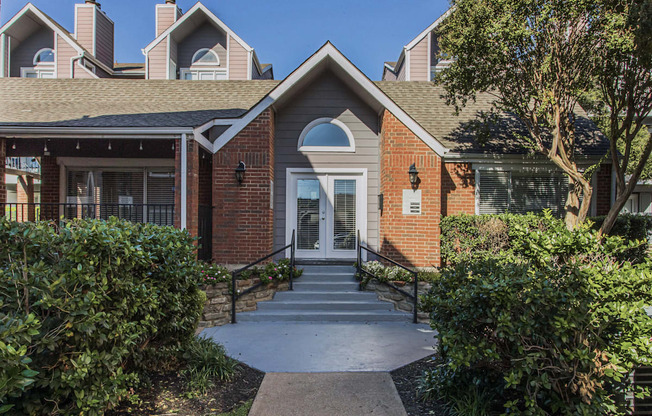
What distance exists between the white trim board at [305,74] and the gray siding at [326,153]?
79 centimetres

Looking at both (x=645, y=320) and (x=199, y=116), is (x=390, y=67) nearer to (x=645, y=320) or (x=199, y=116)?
(x=199, y=116)

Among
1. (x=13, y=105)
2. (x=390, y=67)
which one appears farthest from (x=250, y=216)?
(x=390, y=67)

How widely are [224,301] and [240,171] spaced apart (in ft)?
9.35

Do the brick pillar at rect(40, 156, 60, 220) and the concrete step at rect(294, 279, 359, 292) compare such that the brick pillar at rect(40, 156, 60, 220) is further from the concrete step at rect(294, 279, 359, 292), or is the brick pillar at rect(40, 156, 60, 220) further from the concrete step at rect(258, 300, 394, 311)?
the concrete step at rect(294, 279, 359, 292)

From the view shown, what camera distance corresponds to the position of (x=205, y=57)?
1772cm

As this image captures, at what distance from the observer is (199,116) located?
9055 mm

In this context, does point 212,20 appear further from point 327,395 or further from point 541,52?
point 327,395

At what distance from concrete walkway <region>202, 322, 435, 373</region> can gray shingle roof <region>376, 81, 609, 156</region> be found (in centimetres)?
487

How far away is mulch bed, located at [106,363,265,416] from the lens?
3.53 m

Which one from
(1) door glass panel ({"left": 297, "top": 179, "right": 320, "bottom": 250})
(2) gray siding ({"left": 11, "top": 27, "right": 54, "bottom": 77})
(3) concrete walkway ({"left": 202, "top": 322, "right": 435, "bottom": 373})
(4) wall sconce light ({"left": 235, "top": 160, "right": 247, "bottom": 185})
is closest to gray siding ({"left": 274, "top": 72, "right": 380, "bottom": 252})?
(1) door glass panel ({"left": 297, "top": 179, "right": 320, "bottom": 250})

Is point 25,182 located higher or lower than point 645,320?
higher

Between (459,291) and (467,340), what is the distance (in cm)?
41

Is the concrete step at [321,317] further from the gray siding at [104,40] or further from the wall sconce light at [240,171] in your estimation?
the gray siding at [104,40]

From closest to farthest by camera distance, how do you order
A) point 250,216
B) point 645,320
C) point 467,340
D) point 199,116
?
point 645,320 < point 467,340 < point 250,216 < point 199,116
